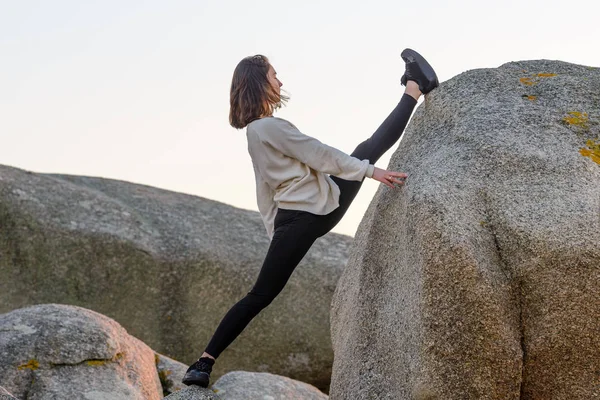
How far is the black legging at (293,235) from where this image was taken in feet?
24.0

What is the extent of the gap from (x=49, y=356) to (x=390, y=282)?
3.68 meters

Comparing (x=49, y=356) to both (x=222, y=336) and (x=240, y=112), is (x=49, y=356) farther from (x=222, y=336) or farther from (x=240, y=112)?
(x=240, y=112)

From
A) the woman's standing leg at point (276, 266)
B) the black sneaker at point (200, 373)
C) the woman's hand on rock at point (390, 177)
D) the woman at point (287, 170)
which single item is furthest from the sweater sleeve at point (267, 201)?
the black sneaker at point (200, 373)

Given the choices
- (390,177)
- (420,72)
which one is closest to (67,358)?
(390,177)

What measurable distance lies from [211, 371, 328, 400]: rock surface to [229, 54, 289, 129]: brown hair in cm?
263

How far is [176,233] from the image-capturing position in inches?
555

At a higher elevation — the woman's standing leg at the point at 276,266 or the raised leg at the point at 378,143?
the raised leg at the point at 378,143

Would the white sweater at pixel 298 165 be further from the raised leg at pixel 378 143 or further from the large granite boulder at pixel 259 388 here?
the large granite boulder at pixel 259 388

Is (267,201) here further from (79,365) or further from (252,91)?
(79,365)

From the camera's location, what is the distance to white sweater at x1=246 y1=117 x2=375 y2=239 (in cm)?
715

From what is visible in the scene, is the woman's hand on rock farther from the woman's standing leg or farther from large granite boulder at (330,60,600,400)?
the woman's standing leg

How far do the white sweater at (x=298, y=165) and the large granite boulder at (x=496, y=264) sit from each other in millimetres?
466

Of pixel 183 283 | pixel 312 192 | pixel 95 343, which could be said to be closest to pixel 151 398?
pixel 95 343

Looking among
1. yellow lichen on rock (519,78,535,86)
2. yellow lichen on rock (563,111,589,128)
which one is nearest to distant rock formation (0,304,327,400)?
yellow lichen on rock (519,78,535,86)
